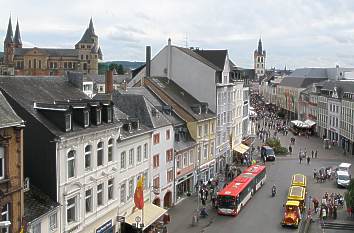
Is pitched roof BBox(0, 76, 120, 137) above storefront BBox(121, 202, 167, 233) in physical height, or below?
above

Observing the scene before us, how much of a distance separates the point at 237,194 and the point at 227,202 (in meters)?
1.18

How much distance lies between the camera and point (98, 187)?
3619 cm

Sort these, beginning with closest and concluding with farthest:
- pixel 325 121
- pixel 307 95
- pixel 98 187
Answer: pixel 98 187, pixel 325 121, pixel 307 95

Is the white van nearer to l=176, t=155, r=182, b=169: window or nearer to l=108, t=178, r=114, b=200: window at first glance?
l=176, t=155, r=182, b=169: window

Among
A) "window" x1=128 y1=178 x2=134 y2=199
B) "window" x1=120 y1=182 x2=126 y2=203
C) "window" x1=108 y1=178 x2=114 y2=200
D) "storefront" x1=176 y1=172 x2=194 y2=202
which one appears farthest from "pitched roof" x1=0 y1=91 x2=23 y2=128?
"storefront" x1=176 y1=172 x2=194 y2=202

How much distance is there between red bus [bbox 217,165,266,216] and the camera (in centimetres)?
4862

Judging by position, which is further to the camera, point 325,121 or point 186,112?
point 325,121

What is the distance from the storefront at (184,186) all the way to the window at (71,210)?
22409 mm

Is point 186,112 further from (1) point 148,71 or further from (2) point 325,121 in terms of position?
(2) point 325,121

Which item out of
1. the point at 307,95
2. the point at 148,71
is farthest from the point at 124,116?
the point at 307,95

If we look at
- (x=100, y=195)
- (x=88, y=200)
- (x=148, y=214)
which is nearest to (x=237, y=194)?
(x=148, y=214)

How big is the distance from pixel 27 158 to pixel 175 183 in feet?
79.0

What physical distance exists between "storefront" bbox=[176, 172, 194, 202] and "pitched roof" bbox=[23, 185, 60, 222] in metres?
24.9

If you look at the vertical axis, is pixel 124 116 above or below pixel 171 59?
below
